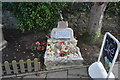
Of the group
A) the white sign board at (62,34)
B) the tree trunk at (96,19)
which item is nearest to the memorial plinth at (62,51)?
the white sign board at (62,34)

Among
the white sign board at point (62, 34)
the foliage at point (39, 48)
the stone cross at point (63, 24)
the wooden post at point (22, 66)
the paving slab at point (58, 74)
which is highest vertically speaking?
the stone cross at point (63, 24)

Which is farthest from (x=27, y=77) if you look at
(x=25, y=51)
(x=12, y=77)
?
(x=25, y=51)

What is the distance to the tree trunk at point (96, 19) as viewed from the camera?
405 cm

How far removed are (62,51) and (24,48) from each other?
1.34m

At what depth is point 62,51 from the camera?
365 cm

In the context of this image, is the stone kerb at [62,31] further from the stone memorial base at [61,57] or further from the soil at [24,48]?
the soil at [24,48]

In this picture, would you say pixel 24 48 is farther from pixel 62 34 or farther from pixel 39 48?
pixel 62 34

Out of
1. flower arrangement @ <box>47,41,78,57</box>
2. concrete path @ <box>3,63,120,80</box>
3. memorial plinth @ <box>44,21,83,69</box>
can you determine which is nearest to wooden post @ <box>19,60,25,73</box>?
concrete path @ <box>3,63,120,80</box>

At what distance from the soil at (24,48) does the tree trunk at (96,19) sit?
0.41 meters

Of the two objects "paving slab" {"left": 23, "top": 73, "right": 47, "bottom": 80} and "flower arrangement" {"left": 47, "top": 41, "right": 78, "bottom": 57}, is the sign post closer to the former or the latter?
"flower arrangement" {"left": 47, "top": 41, "right": 78, "bottom": 57}

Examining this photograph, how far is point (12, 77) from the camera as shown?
3.27m

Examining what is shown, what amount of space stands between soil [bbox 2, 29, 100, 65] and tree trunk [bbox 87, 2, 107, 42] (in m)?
0.41

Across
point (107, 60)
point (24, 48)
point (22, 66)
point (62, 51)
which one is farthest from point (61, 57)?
point (24, 48)

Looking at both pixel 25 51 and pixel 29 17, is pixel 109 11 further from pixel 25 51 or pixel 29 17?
pixel 25 51
